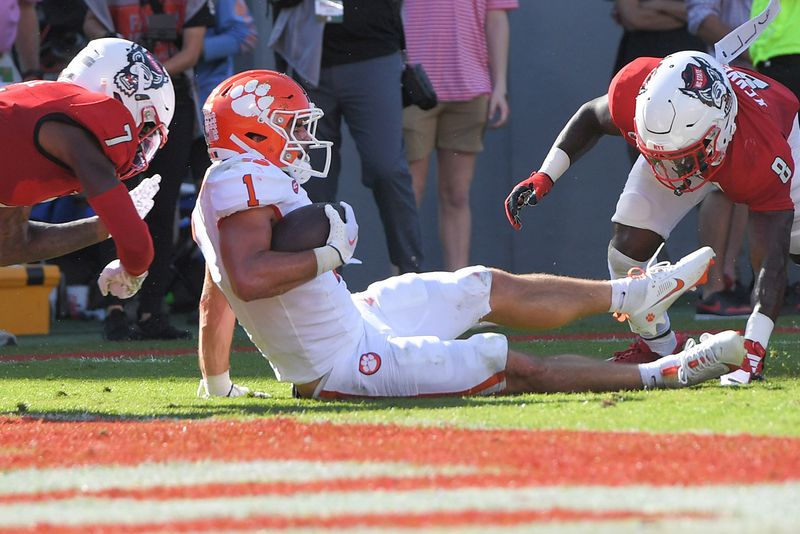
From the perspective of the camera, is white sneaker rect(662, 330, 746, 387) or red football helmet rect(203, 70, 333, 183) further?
red football helmet rect(203, 70, 333, 183)

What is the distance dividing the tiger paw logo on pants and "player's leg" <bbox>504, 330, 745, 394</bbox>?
1.39 ft

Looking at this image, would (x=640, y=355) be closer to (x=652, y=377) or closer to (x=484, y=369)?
(x=652, y=377)

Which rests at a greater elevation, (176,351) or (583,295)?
(583,295)

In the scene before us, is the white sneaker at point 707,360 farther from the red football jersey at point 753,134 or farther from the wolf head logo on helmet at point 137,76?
the wolf head logo on helmet at point 137,76

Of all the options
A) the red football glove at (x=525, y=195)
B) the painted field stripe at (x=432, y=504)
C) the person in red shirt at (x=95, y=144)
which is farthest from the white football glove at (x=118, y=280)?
the painted field stripe at (x=432, y=504)

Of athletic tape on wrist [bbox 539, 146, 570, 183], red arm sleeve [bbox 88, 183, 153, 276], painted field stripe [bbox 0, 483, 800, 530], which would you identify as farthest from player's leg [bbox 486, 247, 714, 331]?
painted field stripe [bbox 0, 483, 800, 530]

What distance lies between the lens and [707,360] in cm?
443

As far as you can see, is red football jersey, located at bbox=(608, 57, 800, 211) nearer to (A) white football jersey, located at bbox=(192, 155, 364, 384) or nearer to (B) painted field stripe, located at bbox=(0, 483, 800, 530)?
(A) white football jersey, located at bbox=(192, 155, 364, 384)

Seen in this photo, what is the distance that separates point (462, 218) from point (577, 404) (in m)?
4.04

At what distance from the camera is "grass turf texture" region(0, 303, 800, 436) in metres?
3.84

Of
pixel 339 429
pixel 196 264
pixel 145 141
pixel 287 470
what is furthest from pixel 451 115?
pixel 287 470

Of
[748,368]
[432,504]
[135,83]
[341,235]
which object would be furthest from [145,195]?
[432,504]

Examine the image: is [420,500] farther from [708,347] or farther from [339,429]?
[708,347]

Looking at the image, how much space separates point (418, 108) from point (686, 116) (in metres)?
3.39
